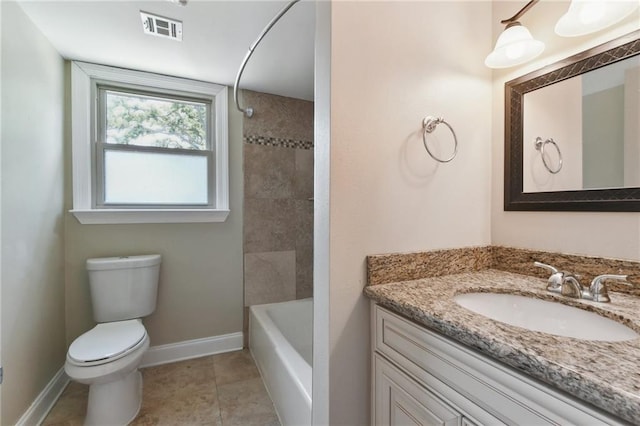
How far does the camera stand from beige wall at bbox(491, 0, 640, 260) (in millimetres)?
908

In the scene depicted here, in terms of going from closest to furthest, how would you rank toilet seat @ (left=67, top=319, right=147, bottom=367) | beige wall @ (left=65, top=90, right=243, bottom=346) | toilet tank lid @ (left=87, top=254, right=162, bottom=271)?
toilet seat @ (left=67, top=319, right=147, bottom=367) < toilet tank lid @ (left=87, top=254, right=162, bottom=271) < beige wall @ (left=65, top=90, right=243, bottom=346)

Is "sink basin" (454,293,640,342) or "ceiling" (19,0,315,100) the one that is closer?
"sink basin" (454,293,640,342)

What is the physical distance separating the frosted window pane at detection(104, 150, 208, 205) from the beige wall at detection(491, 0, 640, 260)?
2.02 metres

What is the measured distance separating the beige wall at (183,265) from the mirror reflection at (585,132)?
193 cm

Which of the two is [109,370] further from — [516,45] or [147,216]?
[516,45]

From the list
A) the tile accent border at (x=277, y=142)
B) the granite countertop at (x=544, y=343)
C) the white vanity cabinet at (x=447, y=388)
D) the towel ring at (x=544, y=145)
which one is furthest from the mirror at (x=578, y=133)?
the tile accent border at (x=277, y=142)

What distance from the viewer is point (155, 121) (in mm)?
2135

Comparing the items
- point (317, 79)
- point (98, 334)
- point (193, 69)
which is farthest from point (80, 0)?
point (98, 334)

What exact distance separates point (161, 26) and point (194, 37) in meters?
0.17

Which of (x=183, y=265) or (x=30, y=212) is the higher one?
(x=30, y=212)

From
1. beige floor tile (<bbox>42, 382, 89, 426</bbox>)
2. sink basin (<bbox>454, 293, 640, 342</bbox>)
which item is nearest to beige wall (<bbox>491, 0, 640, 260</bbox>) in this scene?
sink basin (<bbox>454, 293, 640, 342</bbox>)

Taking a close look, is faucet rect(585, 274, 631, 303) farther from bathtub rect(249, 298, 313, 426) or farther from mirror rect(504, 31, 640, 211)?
bathtub rect(249, 298, 313, 426)

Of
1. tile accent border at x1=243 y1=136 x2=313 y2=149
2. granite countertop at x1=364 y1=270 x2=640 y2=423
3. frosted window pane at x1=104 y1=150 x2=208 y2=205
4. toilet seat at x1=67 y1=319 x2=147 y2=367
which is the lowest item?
toilet seat at x1=67 y1=319 x2=147 y2=367

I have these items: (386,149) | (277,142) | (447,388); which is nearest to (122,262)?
(277,142)
